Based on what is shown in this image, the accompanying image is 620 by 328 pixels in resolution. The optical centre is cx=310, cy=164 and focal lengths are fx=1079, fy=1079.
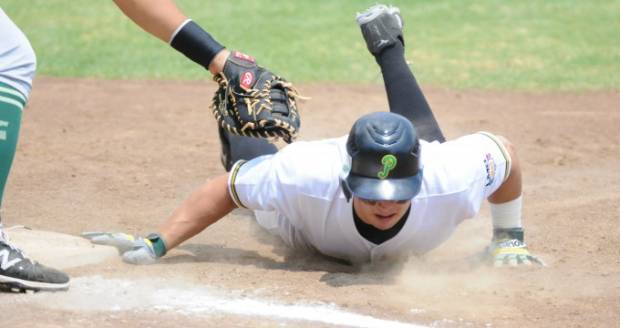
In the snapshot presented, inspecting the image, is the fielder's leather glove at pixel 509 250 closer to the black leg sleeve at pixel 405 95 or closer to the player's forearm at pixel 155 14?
the black leg sleeve at pixel 405 95

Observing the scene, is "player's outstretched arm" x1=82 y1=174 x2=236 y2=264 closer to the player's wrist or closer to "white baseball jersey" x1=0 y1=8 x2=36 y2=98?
the player's wrist

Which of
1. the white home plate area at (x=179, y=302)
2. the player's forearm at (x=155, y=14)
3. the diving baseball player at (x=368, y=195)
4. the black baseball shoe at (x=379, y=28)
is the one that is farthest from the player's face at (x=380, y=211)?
the black baseball shoe at (x=379, y=28)

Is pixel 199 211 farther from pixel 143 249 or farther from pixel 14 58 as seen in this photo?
pixel 14 58

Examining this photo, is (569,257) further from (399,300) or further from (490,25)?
(490,25)

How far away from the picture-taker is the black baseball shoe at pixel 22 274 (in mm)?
3867

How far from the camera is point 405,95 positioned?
5.42 metres

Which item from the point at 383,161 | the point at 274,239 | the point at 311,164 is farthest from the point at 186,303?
the point at 274,239

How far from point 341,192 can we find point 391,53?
162 centimetres

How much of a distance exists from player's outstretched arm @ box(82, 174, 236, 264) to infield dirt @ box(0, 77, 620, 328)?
0.25 feet

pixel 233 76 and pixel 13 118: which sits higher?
pixel 233 76

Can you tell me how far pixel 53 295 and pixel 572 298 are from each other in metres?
1.92

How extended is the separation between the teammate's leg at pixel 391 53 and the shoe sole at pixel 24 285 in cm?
213

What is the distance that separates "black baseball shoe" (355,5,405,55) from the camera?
5.61 m

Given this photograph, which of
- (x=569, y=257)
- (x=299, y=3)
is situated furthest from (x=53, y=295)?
(x=299, y=3)
